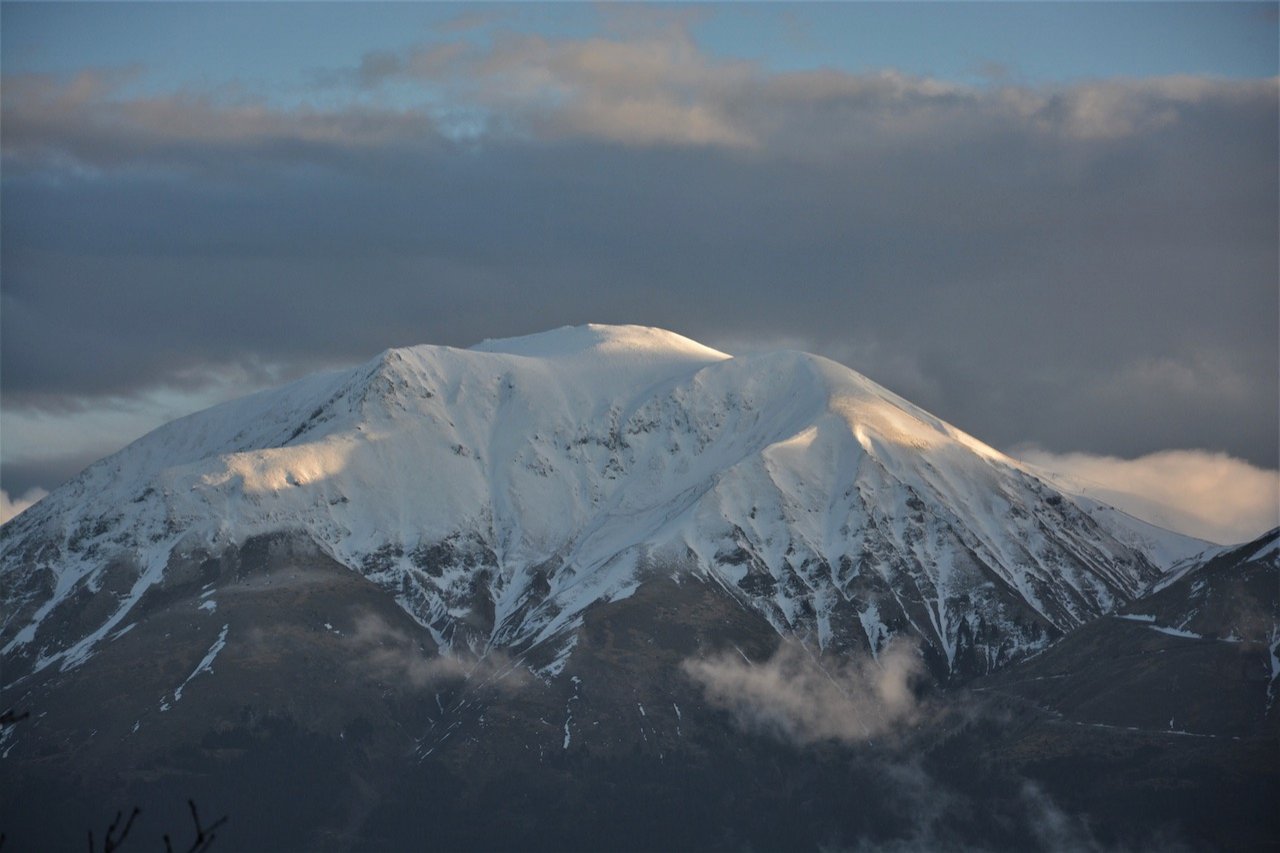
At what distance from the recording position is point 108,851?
68.1 ft

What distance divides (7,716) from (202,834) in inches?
92.3

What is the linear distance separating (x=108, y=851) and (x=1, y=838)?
10090 mm

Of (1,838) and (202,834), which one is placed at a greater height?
(202,834)

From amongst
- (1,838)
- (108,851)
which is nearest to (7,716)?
(108,851)

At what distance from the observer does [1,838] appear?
29.9 meters

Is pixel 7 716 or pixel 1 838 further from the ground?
pixel 7 716

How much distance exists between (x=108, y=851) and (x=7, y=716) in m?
1.77

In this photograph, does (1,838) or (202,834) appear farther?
(1,838)

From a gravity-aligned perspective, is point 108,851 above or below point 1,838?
above

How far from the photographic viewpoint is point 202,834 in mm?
21484

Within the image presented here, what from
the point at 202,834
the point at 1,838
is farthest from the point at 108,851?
the point at 1,838

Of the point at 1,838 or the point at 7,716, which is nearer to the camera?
the point at 7,716

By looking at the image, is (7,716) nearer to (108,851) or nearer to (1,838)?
(108,851)

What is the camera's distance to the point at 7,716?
21.1m
